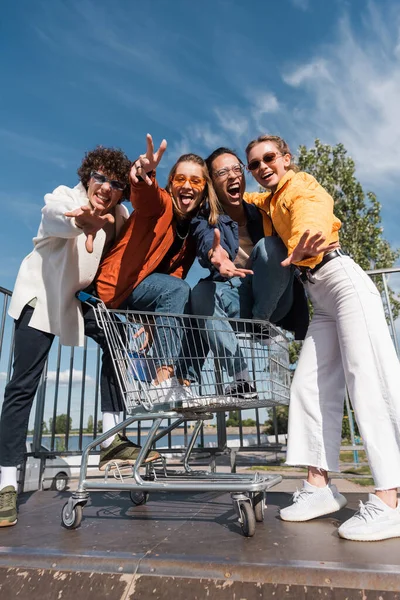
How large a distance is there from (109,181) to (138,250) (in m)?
0.52

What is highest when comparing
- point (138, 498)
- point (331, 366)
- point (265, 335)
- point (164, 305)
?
point (164, 305)

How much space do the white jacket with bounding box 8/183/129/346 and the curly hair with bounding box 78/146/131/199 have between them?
0.19 metres

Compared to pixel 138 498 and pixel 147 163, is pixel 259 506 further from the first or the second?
pixel 147 163

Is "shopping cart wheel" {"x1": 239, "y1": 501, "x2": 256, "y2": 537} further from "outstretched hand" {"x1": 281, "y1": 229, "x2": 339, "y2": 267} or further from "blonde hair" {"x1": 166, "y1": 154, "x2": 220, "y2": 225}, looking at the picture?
"blonde hair" {"x1": 166, "y1": 154, "x2": 220, "y2": 225}

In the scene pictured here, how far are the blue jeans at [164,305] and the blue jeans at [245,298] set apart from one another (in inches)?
4.5

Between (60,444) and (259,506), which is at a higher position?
(60,444)

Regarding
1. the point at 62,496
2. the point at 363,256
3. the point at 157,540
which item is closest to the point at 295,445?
the point at 157,540

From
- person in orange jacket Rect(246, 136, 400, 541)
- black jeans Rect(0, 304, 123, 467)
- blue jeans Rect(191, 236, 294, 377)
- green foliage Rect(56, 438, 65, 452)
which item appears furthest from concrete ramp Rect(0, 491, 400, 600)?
green foliage Rect(56, 438, 65, 452)

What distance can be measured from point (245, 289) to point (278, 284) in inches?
12.5

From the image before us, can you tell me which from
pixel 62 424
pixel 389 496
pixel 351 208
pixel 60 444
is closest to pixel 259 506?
pixel 389 496

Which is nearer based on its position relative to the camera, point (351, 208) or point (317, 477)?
point (317, 477)

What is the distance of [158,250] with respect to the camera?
3.10 meters

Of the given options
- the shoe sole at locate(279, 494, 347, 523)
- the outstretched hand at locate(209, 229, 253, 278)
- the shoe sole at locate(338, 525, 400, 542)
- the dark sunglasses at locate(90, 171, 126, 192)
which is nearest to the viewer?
the shoe sole at locate(338, 525, 400, 542)

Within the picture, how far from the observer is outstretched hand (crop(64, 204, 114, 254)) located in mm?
2744
